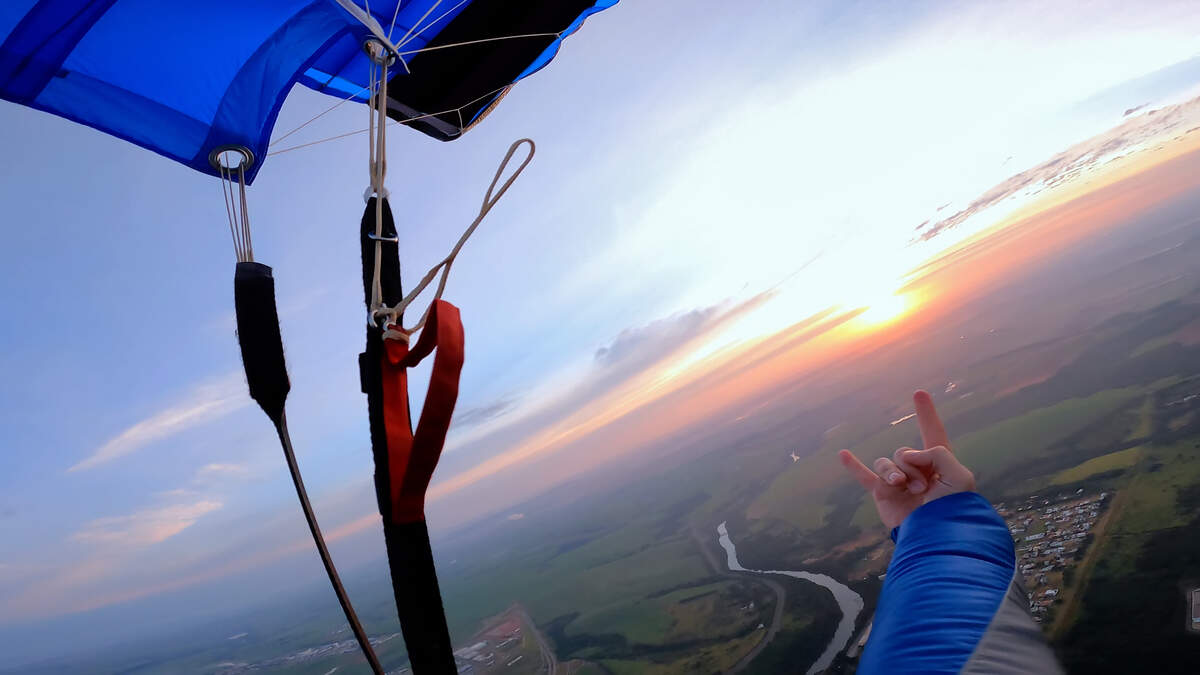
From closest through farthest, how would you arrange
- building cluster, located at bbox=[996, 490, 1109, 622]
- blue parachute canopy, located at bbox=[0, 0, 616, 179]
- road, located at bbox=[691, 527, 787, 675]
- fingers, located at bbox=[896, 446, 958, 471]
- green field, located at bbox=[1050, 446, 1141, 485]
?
fingers, located at bbox=[896, 446, 958, 471], blue parachute canopy, located at bbox=[0, 0, 616, 179], building cluster, located at bbox=[996, 490, 1109, 622], road, located at bbox=[691, 527, 787, 675], green field, located at bbox=[1050, 446, 1141, 485]

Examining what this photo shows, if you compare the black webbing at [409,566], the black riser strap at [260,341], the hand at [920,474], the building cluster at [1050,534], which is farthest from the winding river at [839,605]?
the black riser strap at [260,341]

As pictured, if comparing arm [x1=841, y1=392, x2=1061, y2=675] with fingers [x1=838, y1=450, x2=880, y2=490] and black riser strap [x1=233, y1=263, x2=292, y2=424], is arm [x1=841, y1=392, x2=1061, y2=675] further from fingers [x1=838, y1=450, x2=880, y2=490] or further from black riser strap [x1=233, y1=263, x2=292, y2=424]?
black riser strap [x1=233, y1=263, x2=292, y2=424]

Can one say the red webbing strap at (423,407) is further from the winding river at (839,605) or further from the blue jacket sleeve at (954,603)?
the winding river at (839,605)

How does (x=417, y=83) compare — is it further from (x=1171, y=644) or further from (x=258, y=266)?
(x=1171, y=644)

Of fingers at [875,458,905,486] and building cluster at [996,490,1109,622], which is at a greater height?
fingers at [875,458,905,486]

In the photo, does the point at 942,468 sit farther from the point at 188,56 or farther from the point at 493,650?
the point at 493,650

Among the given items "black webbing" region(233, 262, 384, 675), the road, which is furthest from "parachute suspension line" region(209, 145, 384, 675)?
the road

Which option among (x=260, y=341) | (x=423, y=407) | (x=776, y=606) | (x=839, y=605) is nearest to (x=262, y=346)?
(x=260, y=341)
